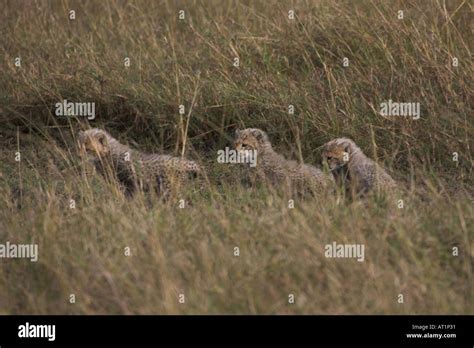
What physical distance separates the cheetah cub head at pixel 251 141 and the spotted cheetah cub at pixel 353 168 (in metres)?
0.45

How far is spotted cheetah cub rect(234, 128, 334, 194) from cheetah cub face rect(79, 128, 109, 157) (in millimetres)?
963

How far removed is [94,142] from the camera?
7.50 metres

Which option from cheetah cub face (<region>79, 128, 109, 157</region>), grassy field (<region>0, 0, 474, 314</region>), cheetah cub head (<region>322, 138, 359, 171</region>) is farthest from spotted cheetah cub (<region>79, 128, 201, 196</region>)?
cheetah cub head (<region>322, 138, 359, 171</region>)

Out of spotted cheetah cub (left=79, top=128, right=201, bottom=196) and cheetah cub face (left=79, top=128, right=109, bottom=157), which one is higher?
cheetah cub face (left=79, top=128, right=109, bottom=157)

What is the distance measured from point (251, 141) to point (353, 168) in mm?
803

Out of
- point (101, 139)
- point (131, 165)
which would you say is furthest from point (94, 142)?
point (131, 165)

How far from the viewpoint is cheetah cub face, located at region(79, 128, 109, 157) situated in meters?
7.49

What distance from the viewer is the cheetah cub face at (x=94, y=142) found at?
7.49 m

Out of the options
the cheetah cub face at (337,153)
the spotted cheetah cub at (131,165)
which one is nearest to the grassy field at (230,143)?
the spotted cheetah cub at (131,165)

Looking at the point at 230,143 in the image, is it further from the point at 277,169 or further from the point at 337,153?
the point at 337,153

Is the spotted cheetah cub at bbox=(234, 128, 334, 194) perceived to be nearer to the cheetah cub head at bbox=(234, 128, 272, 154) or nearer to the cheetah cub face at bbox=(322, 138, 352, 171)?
the cheetah cub head at bbox=(234, 128, 272, 154)

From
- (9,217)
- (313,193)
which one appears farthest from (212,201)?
(9,217)

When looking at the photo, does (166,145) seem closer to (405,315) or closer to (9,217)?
(9,217)

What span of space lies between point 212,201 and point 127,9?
12.1 ft
